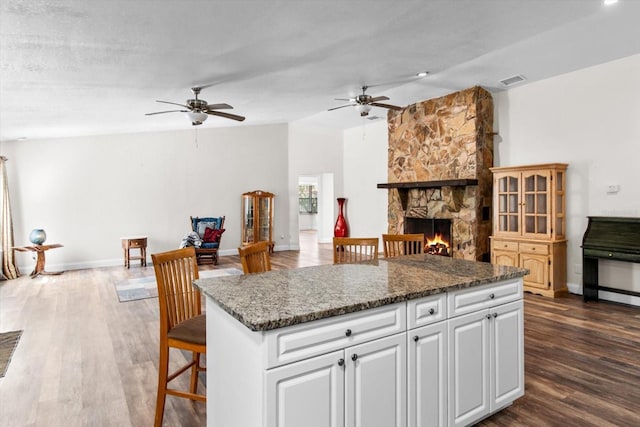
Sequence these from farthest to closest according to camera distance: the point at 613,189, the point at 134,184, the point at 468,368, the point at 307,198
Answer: the point at 307,198 < the point at 134,184 < the point at 613,189 < the point at 468,368

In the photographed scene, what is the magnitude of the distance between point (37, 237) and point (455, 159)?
24.0ft

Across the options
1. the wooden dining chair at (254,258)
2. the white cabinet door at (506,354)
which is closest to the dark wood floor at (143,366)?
the white cabinet door at (506,354)

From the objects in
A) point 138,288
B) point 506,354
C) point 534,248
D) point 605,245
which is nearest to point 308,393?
point 506,354

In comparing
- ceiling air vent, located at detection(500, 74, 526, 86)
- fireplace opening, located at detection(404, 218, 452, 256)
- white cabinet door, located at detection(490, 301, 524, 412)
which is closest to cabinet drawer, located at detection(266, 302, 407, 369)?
white cabinet door, located at detection(490, 301, 524, 412)

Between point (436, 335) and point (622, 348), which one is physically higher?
point (436, 335)

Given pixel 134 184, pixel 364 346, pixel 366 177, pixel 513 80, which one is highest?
pixel 513 80

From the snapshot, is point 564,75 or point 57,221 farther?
point 57,221

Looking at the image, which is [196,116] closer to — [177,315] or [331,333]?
[177,315]

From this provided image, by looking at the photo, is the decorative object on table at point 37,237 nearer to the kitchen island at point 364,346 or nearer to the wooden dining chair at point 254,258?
the wooden dining chair at point 254,258

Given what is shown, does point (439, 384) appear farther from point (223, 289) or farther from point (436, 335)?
point (223, 289)

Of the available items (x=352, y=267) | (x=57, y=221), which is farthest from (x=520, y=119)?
(x=57, y=221)

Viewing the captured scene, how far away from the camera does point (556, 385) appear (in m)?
2.66

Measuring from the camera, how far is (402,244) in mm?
3303

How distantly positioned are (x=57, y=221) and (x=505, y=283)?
8.12 metres
